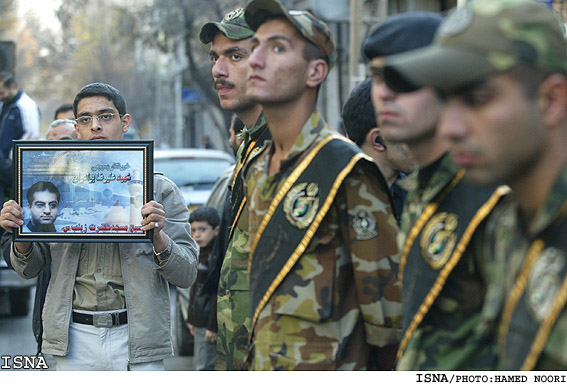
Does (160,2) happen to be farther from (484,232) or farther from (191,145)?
(191,145)

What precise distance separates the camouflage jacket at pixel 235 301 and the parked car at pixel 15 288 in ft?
24.0

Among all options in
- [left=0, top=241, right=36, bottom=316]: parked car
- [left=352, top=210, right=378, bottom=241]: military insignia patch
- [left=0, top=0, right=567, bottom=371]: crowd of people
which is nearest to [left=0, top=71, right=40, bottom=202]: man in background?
[left=0, top=241, right=36, bottom=316]: parked car

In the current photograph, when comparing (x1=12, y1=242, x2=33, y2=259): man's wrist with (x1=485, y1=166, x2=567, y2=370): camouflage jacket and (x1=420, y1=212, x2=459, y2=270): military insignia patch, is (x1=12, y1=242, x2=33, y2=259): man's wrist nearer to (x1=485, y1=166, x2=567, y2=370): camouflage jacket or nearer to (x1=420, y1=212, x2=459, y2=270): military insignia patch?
(x1=420, y1=212, x2=459, y2=270): military insignia patch

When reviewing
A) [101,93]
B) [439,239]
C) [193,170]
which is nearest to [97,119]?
[101,93]

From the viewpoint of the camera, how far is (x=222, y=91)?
4.91m

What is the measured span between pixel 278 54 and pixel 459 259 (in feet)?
3.97

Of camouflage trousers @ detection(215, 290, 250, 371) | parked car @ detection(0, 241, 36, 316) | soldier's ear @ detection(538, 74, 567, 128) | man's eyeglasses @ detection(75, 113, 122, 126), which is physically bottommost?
parked car @ detection(0, 241, 36, 316)

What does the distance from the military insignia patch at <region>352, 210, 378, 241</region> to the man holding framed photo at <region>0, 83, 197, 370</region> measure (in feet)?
4.97

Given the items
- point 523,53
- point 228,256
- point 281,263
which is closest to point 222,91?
point 228,256

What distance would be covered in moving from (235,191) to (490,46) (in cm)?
265

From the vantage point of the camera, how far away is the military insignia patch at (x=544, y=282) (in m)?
2.08

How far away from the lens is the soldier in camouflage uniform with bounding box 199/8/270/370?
427 cm

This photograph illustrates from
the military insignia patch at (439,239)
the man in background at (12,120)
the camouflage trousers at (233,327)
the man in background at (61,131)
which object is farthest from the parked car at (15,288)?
the military insignia patch at (439,239)

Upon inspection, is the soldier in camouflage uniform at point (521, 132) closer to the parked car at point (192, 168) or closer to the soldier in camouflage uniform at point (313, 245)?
the soldier in camouflage uniform at point (313, 245)
